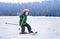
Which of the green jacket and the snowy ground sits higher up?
the green jacket

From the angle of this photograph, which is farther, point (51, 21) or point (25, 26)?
point (51, 21)

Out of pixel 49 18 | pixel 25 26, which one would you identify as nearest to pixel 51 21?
pixel 49 18

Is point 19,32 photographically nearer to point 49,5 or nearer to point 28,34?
point 28,34

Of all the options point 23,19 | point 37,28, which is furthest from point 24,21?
point 37,28

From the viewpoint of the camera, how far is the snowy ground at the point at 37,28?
1.55 meters

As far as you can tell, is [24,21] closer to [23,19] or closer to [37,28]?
[23,19]

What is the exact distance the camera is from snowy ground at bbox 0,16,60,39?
5.08 ft

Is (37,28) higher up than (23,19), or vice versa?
(23,19)

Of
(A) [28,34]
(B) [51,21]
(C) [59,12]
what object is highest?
(C) [59,12]

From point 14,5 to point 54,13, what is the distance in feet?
1.33

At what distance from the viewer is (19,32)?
5.17 ft

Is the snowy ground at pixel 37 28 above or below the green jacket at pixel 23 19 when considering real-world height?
below

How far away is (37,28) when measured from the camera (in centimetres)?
161

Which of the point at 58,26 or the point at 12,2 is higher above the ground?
the point at 12,2
